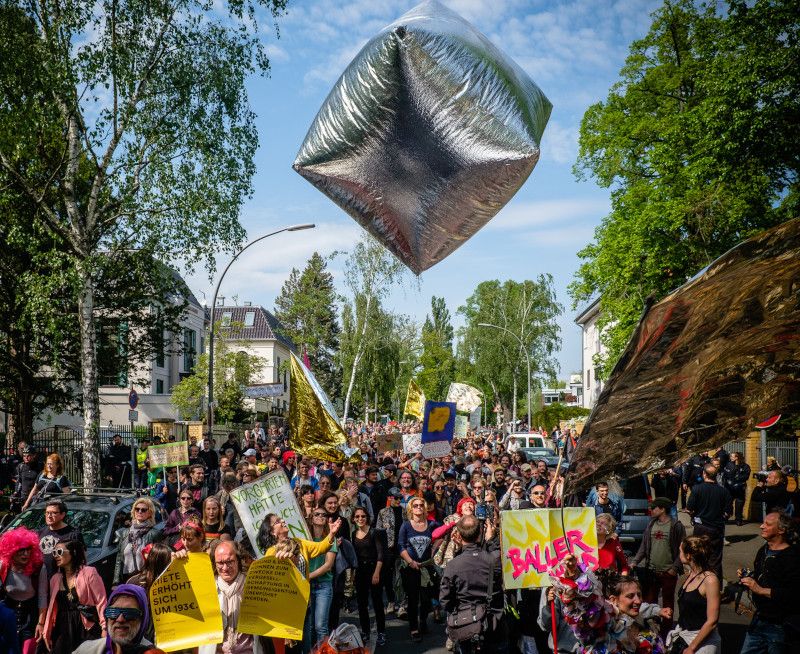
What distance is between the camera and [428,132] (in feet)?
9.91

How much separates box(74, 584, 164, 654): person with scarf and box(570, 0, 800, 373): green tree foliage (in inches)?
783

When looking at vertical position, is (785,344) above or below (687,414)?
above

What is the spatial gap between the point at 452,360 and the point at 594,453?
300 ft

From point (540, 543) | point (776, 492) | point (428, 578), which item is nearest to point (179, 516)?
point (428, 578)

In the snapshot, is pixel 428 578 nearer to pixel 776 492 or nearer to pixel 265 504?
pixel 265 504

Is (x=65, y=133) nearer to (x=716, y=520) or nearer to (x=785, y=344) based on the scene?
(x=716, y=520)

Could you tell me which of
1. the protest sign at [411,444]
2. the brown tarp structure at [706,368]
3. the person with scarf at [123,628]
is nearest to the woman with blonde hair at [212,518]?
the person with scarf at [123,628]

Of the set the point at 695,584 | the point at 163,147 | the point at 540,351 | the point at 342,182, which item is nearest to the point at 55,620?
the point at 342,182

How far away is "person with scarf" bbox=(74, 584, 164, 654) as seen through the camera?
162 inches

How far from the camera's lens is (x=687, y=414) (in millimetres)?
3832

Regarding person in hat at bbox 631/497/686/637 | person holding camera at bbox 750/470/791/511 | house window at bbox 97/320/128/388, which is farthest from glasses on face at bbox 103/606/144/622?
house window at bbox 97/320/128/388

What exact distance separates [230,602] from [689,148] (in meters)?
24.4

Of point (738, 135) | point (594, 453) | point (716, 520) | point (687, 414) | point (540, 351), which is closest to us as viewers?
point (594, 453)

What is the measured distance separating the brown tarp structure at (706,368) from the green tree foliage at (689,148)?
62.1 ft
